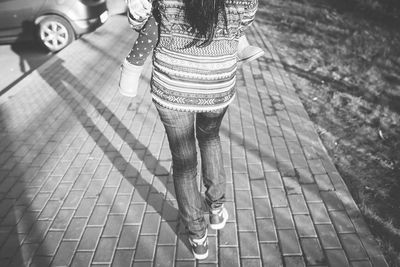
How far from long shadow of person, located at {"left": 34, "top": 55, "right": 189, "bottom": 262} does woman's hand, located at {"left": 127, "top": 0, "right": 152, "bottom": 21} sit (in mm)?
1673

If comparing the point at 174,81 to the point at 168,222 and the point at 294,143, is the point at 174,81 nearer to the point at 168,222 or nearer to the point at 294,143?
the point at 168,222

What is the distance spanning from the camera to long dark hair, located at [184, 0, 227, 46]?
4.28ft

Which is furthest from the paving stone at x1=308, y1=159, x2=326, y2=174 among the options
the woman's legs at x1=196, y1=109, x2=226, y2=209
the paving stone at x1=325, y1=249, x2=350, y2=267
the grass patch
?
the woman's legs at x1=196, y1=109, x2=226, y2=209

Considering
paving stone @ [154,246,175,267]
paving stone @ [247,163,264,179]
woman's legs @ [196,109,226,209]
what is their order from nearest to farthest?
1. woman's legs @ [196,109,226,209]
2. paving stone @ [154,246,175,267]
3. paving stone @ [247,163,264,179]

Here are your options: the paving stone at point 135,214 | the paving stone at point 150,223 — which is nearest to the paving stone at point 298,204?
the paving stone at point 150,223

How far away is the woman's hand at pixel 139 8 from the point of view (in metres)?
1.30

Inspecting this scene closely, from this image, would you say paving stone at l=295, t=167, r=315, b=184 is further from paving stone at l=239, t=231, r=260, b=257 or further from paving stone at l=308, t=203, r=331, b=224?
paving stone at l=239, t=231, r=260, b=257

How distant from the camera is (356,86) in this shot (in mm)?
4340

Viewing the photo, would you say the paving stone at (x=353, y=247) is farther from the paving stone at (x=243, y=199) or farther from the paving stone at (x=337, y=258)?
the paving stone at (x=243, y=199)

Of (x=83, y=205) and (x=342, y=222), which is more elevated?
(x=342, y=222)

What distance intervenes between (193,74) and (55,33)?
571 cm

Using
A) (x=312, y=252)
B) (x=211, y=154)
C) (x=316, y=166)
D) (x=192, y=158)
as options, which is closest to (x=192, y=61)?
(x=192, y=158)

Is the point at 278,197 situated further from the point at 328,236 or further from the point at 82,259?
the point at 82,259

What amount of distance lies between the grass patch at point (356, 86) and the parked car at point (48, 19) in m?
3.76
